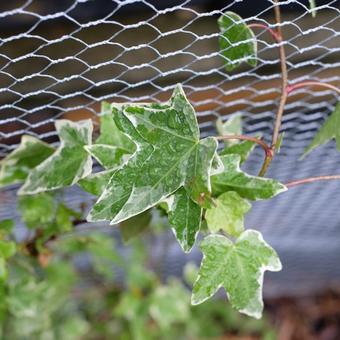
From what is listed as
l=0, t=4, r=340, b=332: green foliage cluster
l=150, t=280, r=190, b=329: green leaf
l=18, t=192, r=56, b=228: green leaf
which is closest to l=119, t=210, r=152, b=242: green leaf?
l=0, t=4, r=340, b=332: green foliage cluster

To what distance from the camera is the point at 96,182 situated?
2.34 ft

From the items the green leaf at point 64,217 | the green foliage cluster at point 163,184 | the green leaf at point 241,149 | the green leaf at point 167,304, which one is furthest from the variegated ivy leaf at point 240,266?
the green leaf at point 167,304

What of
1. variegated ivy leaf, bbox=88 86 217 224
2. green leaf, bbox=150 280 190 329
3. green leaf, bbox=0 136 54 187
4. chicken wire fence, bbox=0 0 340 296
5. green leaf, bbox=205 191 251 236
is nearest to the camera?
variegated ivy leaf, bbox=88 86 217 224

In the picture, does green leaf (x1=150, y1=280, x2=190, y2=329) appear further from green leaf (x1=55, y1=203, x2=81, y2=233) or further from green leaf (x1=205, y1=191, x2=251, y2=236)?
green leaf (x1=205, y1=191, x2=251, y2=236)

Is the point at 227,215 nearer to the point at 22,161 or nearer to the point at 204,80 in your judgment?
the point at 22,161

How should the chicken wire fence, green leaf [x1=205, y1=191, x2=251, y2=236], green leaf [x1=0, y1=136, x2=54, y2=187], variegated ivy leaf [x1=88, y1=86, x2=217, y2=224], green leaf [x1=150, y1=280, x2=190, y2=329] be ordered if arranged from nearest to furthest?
variegated ivy leaf [x1=88, y1=86, x2=217, y2=224]
green leaf [x1=205, y1=191, x2=251, y2=236]
green leaf [x1=0, y1=136, x2=54, y2=187]
the chicken wire fence
green leaf [x1=150, y1=280, x2=190, y2=329]

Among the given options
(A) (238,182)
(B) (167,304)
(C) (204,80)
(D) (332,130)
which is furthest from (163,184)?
(B) (167,304)

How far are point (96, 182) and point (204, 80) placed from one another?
0.55 meters

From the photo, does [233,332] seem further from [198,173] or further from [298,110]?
[198,173]

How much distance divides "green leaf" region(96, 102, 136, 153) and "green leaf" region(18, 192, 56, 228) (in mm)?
163

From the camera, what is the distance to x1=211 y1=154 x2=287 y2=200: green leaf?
2.17ft

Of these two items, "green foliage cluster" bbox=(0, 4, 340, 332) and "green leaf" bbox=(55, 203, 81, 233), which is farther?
"green leaf" bbox=(55, 203, 81, 233)

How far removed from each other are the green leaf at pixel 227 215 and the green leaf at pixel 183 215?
0.07 metres

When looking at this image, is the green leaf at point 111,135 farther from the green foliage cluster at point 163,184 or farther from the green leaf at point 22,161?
the green leaf at point 22,161
